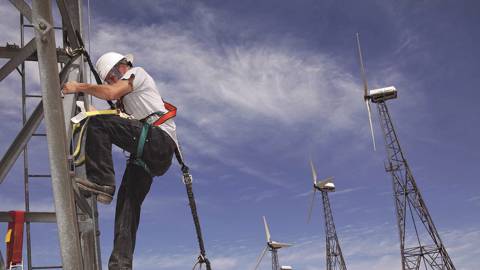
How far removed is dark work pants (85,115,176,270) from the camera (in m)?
5.23

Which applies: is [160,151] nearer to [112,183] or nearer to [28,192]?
[112,183]

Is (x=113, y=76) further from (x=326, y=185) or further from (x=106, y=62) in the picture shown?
(x=326, y=185)

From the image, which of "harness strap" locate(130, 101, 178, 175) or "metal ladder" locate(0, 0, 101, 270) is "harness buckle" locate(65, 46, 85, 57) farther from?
"harness strap" locate(130, 101, 178, 175)

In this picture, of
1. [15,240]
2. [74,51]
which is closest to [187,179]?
[15,240]

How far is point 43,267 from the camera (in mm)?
7055

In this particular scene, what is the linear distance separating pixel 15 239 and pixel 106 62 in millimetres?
2370

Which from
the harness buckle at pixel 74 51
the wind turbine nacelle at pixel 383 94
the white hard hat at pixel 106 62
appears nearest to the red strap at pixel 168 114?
the white hard hat at pixel 106 62

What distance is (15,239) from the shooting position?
5.62 metres

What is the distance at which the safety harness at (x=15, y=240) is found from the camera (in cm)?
541

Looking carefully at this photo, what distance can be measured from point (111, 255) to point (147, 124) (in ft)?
5.01

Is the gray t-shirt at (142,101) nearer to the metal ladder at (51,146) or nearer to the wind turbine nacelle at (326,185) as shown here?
the metal ladder at (51,146)

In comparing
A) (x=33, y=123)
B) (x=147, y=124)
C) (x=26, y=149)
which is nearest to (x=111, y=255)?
(x=147, y=124)

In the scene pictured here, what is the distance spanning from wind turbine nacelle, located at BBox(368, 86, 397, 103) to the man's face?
64.0 metres

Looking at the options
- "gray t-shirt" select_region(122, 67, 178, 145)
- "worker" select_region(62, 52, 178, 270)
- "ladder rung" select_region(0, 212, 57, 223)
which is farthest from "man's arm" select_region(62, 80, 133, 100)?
"ladder rung" select_region(0, 212, 57, 223)
